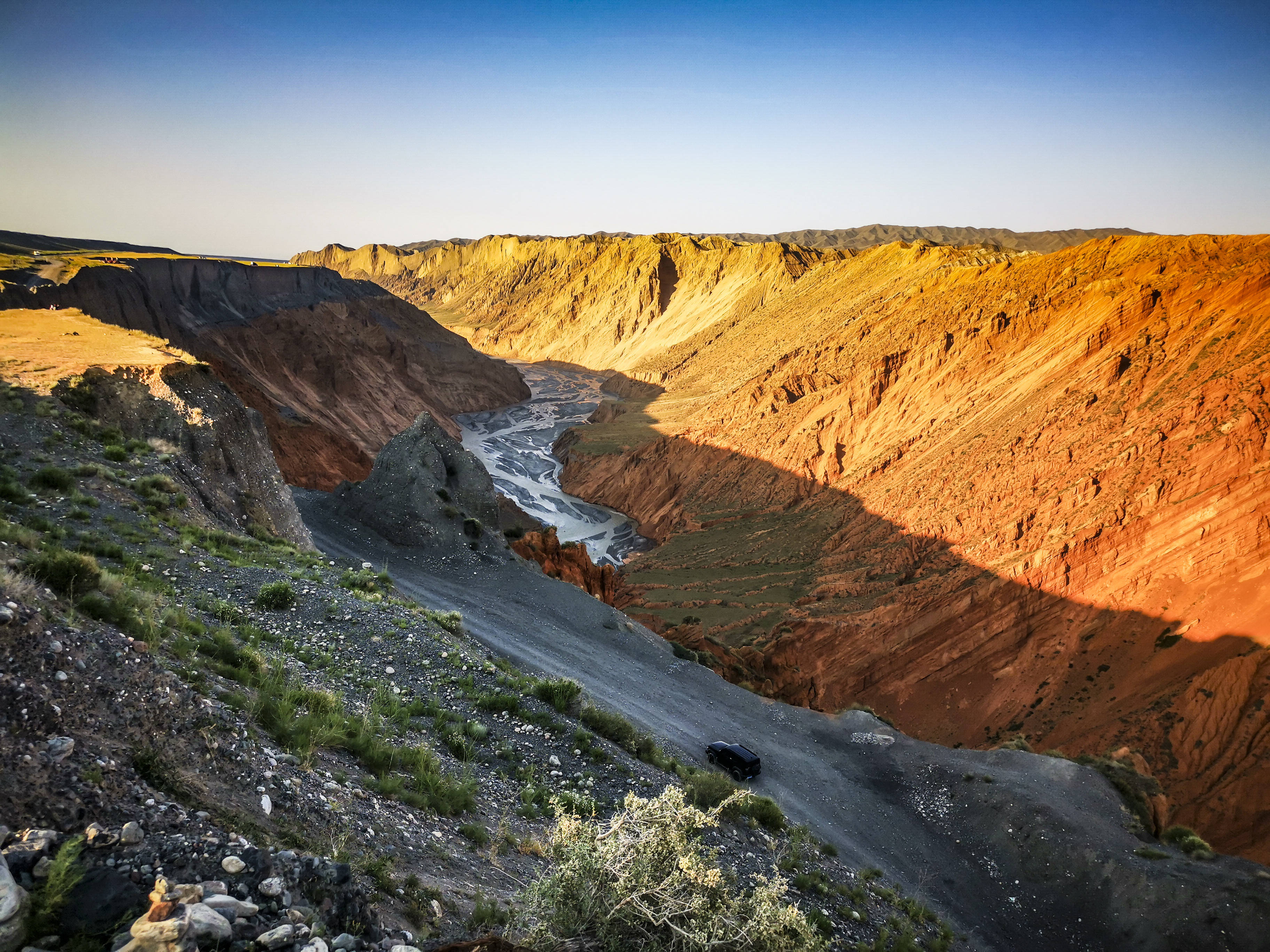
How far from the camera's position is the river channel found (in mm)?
51031

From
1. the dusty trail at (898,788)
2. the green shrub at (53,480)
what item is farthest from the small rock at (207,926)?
the dusty trail at (898,788)

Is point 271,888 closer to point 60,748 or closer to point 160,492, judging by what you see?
point 60,748

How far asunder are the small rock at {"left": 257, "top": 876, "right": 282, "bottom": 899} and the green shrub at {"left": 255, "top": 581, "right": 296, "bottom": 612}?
717 cm

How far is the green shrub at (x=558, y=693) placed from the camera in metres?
10.3

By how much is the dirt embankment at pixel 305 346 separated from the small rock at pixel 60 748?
3408 centimetres

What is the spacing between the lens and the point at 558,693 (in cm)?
1048

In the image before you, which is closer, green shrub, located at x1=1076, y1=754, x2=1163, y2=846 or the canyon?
green shrub, located at x1=1076, y1=754, x2=1163, y2=846

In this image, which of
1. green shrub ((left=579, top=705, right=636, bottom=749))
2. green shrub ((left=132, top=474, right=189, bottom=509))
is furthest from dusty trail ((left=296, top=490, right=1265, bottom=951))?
green shrub ((left=132, top=474, right=189, bottom=509))

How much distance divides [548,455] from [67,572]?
2626 inches

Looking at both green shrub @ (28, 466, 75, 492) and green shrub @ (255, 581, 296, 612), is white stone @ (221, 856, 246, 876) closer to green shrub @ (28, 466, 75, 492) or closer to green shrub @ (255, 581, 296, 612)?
green shrub @ (255, 581, 296, 612)

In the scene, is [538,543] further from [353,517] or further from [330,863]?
[330,863]

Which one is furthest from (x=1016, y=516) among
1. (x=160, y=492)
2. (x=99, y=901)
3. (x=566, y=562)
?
(x=99, y=901)

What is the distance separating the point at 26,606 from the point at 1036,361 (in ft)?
137

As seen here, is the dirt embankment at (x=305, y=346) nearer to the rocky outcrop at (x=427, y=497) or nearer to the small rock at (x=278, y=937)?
the rocky outcrop at (x=427, y=497)
